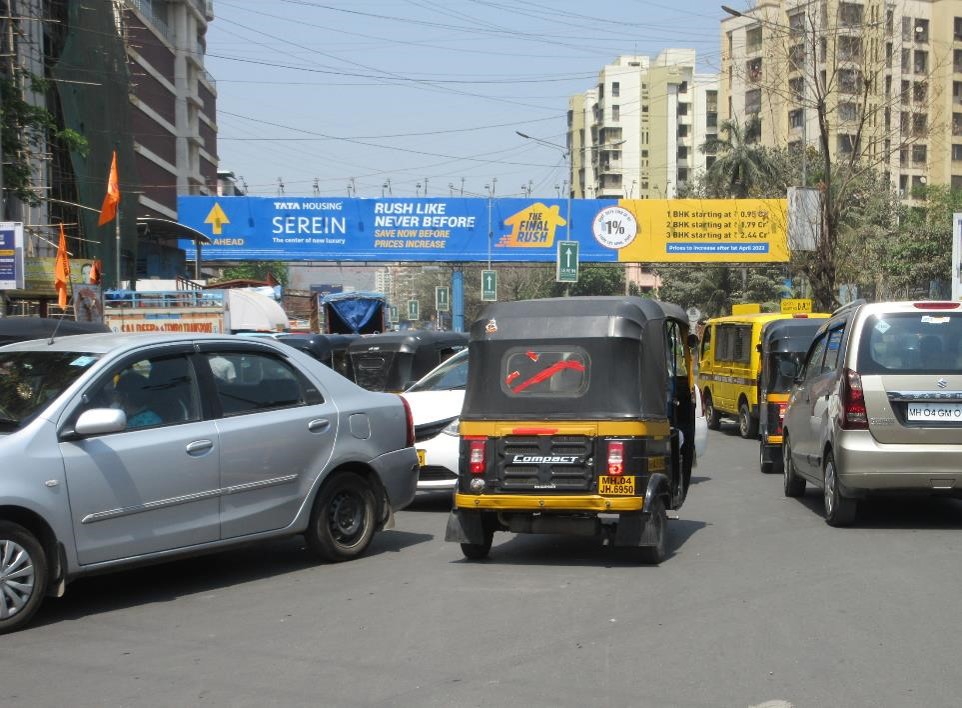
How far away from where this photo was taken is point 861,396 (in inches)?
407

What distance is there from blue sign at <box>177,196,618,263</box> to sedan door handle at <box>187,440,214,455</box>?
32526 mm

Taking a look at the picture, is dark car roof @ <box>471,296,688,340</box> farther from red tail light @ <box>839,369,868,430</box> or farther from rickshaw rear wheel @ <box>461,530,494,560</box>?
red tail light @ <box>839,369,868,430</box>

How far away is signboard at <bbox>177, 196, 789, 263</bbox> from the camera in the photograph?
40.3 metres

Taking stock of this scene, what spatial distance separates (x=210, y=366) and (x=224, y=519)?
1.05 m

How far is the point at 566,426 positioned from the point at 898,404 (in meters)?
3.23

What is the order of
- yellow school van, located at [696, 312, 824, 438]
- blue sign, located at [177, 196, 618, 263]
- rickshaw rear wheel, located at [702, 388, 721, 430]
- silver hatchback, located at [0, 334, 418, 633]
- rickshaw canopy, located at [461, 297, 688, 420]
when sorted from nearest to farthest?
silver hatchback, located at [0, 334, 418, 633] < rickshaw canopy, located at [461, 297, 688, 420] < yellow school van, located at [696, 312, 824, 438] < rickshaw rear wheel, located at [702, 388, 721, 430] < blue sign, located at [177, 196, 618, 263]

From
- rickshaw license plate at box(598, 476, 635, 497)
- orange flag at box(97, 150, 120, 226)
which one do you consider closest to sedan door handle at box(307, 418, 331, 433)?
rickshaw license plate at box(598, 476, 635, 497)

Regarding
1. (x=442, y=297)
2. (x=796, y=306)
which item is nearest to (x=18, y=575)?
(x=796, y=306)

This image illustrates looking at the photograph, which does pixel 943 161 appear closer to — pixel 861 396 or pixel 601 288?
pixel 601 288

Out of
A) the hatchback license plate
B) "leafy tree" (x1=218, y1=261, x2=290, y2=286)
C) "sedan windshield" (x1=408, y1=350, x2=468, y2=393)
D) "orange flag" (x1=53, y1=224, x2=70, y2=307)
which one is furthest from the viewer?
"leafy tree" (x1=218, y1=261, x2=290, y2=286)

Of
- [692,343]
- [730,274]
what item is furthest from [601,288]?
[692,343]

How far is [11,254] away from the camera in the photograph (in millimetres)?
19938

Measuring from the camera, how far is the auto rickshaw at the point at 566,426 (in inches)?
346

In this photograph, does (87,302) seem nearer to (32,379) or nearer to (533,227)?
(32,379)
